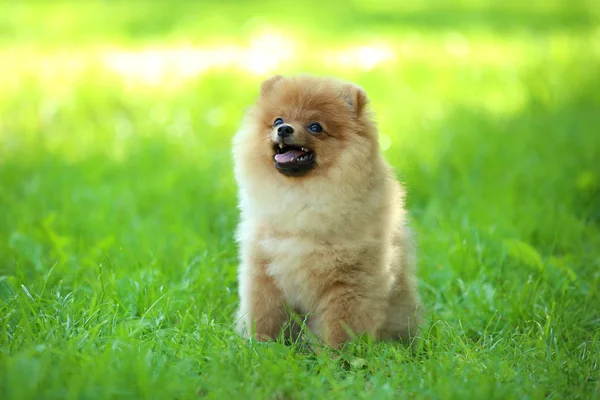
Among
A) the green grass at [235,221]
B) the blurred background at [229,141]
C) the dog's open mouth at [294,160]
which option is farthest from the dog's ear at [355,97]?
the blurred background at [229,141]

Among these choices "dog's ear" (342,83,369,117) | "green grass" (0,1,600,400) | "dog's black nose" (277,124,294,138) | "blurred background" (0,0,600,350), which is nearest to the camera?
"green grass" (0,1,600,400)

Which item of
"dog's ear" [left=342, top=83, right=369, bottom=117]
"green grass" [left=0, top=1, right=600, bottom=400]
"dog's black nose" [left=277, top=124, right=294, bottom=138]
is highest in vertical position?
"dog's ear" [left=342, top=83, right=369, bottom=117]

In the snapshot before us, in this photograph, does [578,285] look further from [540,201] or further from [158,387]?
[158,387]

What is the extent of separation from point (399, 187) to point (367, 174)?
1.24ft

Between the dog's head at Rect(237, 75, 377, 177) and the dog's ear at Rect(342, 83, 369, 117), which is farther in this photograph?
the dog's ear at Rect(342, 83, 369, 117)

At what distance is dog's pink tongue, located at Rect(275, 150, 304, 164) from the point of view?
10.9ft

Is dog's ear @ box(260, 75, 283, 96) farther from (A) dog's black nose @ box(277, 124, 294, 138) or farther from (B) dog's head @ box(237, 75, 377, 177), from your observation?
(A) dog's black nose @ box(277, 124, 294, 138)

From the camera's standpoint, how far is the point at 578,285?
416 cm

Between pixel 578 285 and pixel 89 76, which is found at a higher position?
pixel 89 76

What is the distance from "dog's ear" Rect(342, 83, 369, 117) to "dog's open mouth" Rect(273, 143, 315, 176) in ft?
0.99

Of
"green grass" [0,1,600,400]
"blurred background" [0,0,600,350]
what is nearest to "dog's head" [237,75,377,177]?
"green grass" [0,1,600,400]

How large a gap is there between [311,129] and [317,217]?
1.29 feet

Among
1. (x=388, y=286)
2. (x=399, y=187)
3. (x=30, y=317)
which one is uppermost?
(x=399, y=187)

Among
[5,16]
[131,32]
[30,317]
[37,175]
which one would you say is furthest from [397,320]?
[5,16]
